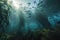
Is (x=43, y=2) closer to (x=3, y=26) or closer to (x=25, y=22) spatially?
(x=25, y=22)

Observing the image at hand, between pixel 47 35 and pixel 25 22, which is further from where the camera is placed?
pixel 25 22

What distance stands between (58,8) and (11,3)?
1156mm

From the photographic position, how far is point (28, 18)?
4.20 metres

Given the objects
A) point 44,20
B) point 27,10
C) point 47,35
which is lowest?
point 47,35

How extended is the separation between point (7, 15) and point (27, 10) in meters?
0.51

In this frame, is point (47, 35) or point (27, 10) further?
point (27, 10)

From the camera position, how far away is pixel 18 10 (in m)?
4.25

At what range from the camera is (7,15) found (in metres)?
4.11

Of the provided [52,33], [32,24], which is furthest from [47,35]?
[32,24]

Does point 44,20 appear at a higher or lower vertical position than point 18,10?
lower

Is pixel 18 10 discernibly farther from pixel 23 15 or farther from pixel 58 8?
pixel 58 8

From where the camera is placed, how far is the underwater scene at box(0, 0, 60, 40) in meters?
3.98

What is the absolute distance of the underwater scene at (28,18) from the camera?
398 cm

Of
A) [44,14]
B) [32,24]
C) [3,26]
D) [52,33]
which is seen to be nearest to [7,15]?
[3,26]
